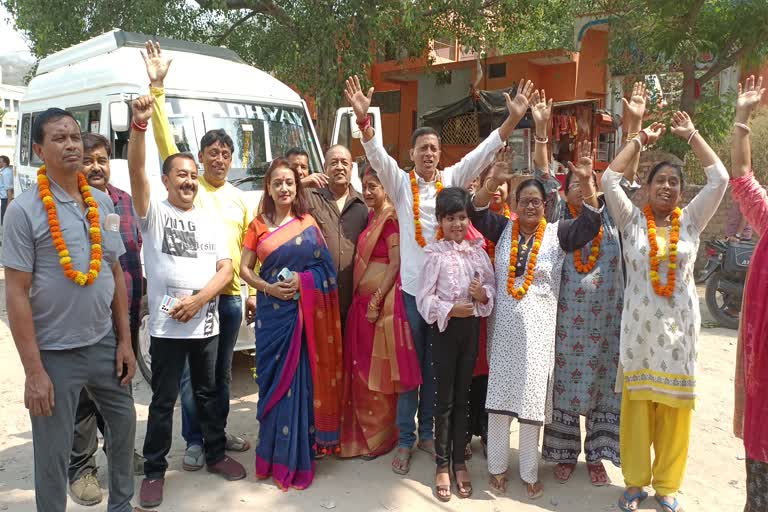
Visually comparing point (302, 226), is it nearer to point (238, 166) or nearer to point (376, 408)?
point (376, 408)

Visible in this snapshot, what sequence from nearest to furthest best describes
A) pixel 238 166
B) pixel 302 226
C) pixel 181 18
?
pixel 302 226
pixel 238 166
pixel 181 18

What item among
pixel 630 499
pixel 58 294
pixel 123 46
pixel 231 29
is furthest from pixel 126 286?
pixel 231 29

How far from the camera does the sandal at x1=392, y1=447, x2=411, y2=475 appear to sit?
3570mm

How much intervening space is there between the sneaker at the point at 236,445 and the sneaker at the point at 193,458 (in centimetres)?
27

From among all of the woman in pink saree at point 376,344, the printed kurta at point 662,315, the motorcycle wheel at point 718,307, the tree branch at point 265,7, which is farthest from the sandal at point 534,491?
the tree branch at point 265,7

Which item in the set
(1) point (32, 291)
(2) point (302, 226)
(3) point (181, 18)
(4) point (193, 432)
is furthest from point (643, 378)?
(3) point (181, 18)

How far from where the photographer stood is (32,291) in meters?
2.46

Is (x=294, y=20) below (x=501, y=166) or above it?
above

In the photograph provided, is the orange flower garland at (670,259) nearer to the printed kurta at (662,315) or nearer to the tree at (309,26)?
the printed kurta at (662,315)

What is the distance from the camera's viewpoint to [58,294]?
249 cm

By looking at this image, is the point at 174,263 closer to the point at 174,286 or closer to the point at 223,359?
the point at 174,286

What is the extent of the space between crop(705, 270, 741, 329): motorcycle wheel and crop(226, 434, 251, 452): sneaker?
219 inches

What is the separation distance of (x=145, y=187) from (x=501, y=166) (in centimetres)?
176

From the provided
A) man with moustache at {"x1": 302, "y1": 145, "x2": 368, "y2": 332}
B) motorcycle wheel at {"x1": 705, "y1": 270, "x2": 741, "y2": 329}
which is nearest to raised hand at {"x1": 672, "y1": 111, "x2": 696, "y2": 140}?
man with moustache at {"x1": 302, "y1": 145, "x2": 368, "y2": 332}
